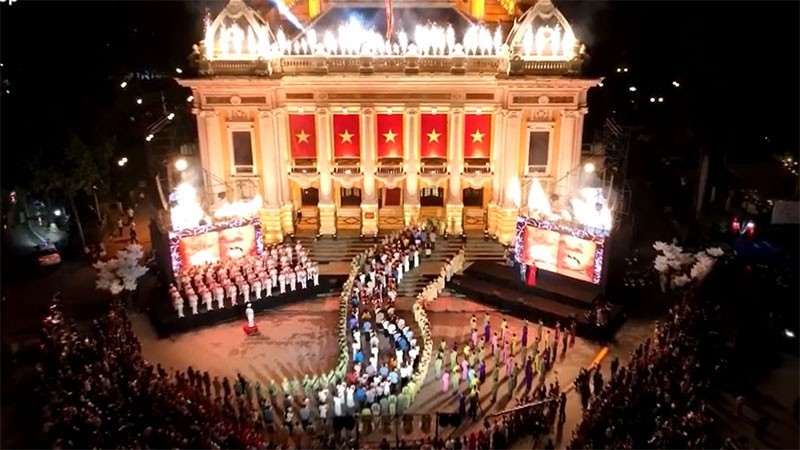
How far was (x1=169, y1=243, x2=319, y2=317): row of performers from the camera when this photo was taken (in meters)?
31.9

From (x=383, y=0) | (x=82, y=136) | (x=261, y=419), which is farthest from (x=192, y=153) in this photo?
(x=261, y=419)

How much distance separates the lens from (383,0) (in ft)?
129

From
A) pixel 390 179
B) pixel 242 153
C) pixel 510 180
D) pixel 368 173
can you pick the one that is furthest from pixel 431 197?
pixel 242 153

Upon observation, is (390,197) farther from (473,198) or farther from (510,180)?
(510,180)

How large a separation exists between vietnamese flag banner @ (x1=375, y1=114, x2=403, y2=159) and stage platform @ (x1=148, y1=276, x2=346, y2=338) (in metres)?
8.05

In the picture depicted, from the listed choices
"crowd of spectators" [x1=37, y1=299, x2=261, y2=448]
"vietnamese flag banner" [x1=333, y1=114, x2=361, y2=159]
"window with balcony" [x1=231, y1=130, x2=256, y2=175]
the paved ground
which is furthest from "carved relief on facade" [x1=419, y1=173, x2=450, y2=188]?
"crowd of spectators" [x1=37, y1=299, x2=261, y2=448]

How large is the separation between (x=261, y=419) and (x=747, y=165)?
104 ft

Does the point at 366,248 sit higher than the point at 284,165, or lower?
lower

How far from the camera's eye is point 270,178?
3756 cm

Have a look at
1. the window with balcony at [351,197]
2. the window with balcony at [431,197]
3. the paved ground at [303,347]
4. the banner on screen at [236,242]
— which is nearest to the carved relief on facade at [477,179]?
the window with balcony at [431,197]

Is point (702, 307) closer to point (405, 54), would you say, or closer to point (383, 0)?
point (405, 54)

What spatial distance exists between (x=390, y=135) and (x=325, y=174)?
4033 mm

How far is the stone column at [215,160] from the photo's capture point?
36.4 m

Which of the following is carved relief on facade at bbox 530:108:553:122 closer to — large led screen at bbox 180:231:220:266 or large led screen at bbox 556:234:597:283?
large led screen at bbox 556:234:597:283
